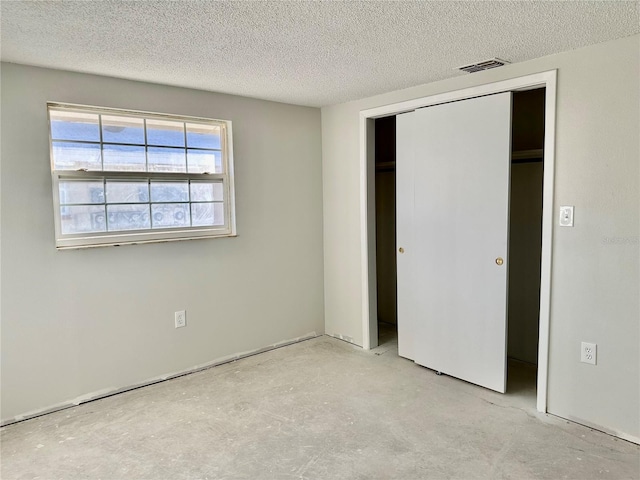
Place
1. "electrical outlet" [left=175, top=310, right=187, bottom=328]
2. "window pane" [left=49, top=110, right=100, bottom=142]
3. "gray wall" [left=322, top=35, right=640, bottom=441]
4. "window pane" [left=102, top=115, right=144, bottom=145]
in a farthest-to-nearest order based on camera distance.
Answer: "electrical outlet" [left=175, top=310, right=187, bottom=328] → "window pane" [left=102, top=115, right=144, bottom=145] → "window pane" [left=49, top=110, right=100, bottom=142] → "gray wall" [left=322, top=35, right=640, bottom=441]

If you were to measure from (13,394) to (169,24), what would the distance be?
2.42 meters

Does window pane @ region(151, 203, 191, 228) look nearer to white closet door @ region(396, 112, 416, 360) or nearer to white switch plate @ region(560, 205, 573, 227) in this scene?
white closet door @ region(396, 112, 416, 360)

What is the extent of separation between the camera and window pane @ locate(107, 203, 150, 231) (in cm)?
314

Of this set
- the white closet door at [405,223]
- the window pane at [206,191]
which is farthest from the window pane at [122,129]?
the white closet door at [405,223]

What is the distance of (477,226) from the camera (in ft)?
10.1

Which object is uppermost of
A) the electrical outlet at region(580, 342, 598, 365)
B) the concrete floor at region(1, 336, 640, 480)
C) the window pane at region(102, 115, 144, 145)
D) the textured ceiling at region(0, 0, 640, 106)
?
the textured ceiling at region(0, 0, 640, 106)

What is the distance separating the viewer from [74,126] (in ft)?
9.75

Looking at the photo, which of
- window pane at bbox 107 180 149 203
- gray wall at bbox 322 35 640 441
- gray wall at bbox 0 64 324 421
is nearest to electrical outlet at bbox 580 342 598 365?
gray wall at bbox 322 35 640 441

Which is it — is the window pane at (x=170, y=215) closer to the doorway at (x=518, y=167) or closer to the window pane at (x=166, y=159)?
the window pane at (x=166, y=159)

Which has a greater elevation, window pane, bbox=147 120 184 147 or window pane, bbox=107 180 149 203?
window pane, bbox=147 120 184 147

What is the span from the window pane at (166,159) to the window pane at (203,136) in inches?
5.4

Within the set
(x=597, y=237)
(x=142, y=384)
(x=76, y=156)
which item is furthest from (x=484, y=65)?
(x=142, y=384)

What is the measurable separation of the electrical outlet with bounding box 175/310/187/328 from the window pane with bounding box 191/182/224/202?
2.97ft

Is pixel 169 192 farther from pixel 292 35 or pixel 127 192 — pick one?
pixel 292 35
